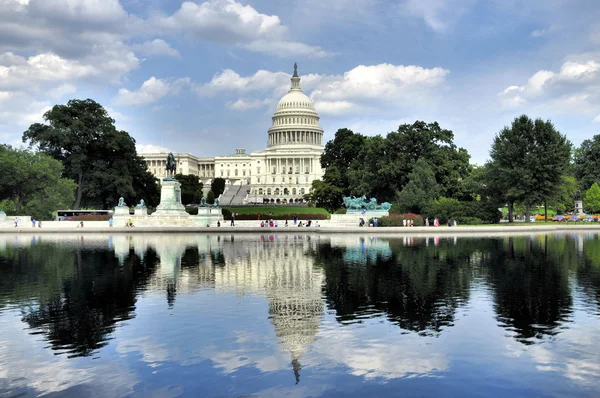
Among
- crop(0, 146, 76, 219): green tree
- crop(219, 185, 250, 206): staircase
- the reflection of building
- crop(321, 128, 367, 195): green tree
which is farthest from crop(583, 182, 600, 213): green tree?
crop(219, 185, 250, 206): staircase

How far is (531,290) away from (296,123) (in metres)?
149

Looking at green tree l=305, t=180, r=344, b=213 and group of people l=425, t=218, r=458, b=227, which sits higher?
green tree l=305, t=180, r=344, b=213

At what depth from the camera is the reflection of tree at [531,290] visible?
1238 cm

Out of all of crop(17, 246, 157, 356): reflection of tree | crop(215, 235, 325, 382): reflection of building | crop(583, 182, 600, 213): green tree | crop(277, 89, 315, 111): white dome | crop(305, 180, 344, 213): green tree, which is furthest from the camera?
crop(277, 89, 315, 111): white dome

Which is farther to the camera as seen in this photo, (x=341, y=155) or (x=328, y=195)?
(x=341, y=155)

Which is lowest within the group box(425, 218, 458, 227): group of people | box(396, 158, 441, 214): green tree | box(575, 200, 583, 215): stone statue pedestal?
box(425, 218, 458, 227): group of people

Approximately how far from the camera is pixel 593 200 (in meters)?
78.3

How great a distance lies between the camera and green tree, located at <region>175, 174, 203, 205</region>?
109500 mm

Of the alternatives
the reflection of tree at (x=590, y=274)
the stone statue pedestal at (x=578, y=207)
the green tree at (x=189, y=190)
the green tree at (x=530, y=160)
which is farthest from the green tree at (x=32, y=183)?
the stone statue pedestal at (x=578, y=207)

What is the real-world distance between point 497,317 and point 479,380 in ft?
14.3

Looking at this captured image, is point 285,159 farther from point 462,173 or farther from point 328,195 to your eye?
point 462,173

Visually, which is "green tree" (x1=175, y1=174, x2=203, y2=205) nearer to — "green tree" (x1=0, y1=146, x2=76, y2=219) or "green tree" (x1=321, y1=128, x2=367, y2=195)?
"green tree" (x1=321, y1=128, x2=367, y2=195)

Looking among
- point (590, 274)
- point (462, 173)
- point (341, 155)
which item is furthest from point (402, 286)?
point (341, 155)

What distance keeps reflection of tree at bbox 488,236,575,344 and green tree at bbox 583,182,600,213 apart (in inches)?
2239
